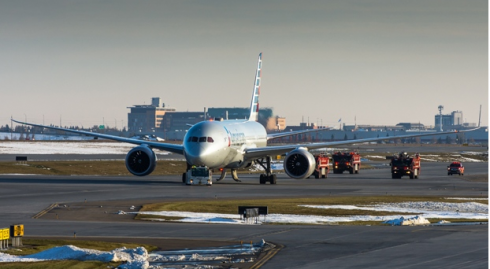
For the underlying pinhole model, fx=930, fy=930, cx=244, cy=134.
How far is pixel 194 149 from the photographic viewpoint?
77.2m

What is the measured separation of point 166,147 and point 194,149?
8.00m

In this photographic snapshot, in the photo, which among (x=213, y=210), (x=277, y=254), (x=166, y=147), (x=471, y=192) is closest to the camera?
(x=277, y=254)

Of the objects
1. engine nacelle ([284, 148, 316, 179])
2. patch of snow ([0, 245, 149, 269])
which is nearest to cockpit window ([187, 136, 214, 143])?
engine nacelle ([284, 148, 316, 179])

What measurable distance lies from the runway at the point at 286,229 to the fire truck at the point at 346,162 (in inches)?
1185

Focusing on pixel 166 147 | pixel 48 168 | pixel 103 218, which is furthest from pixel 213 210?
pixel 48 168

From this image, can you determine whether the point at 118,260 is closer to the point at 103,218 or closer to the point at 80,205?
the point at 103,218

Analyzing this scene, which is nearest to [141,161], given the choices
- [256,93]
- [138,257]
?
[256,93]

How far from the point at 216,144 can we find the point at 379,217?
26113mm

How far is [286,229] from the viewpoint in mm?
46781

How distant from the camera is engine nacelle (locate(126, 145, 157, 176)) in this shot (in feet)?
271

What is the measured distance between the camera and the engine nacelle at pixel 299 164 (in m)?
80.8

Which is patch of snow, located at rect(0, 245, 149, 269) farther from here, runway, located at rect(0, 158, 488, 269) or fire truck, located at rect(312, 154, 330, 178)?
fire truck, located at rect(312, 154, 330, 178)

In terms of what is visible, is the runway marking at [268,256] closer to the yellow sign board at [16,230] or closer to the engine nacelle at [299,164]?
the yellow sign board at [16,230]

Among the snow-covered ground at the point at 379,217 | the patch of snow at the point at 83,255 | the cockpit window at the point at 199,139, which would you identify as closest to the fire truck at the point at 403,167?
the cockpit window at the point at 199,139
